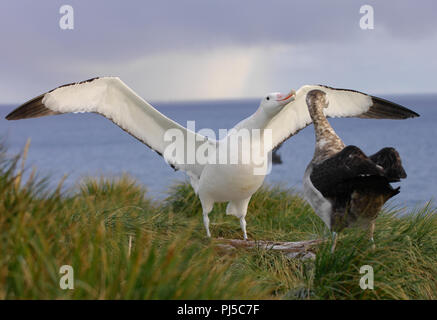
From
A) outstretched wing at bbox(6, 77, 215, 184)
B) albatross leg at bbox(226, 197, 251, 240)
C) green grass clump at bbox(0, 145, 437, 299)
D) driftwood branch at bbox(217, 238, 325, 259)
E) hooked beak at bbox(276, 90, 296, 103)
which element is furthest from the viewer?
albatross leg at bbox(226, 197, 251, 240)

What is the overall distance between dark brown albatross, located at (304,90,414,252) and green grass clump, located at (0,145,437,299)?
198mm

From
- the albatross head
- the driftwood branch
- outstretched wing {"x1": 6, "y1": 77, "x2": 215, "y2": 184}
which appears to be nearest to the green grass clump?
the driftwood branch

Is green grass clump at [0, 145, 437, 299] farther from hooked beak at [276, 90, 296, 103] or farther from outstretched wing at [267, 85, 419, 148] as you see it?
hooked beak at [276, 90, 296, 103]

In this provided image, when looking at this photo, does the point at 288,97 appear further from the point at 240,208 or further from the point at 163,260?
the point at 163,260

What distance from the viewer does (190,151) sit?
667 centimetres

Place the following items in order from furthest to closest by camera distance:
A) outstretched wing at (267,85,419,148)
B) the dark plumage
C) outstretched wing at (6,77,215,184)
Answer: outstretched wing at (267,85,419,148), outstretched wing at (6,77,215,184), the dark plumage

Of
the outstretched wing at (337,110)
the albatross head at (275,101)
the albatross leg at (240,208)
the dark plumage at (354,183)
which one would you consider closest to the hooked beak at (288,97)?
the albatross head at (275,101)

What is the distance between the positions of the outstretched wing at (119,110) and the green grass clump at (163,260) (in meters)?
1.04

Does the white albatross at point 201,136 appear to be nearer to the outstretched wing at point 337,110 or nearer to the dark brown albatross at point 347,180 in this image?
the outstretched wing at point 337,110

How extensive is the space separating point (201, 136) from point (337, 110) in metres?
1.87

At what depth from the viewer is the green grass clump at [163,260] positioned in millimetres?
2709

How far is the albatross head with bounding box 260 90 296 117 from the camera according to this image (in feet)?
16.4

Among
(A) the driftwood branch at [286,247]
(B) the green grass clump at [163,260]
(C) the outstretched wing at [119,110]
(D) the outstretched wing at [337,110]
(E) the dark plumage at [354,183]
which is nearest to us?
(B) the green grass clump at [163,260]
